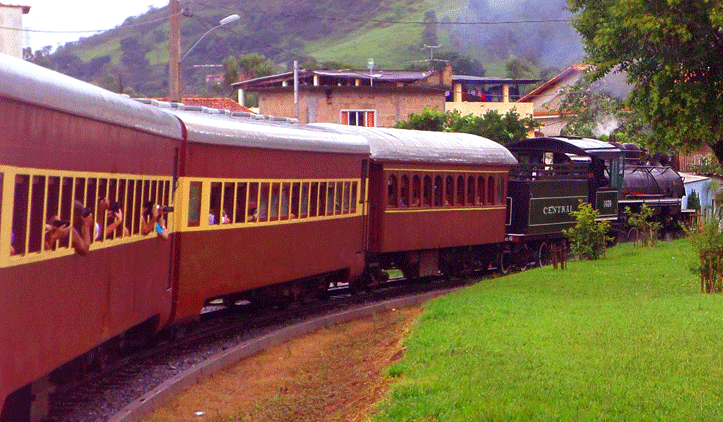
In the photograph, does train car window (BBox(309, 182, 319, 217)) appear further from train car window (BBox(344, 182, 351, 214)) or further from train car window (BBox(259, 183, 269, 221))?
train car window (BBox(259, 183, 269, 221))

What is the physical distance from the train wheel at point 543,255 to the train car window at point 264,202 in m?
12.6

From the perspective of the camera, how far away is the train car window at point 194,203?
11.9m

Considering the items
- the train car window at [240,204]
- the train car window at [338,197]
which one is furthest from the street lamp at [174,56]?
the train car window at [240,204]

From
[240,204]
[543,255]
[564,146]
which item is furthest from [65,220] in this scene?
[564,146]

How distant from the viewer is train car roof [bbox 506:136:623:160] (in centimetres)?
2598

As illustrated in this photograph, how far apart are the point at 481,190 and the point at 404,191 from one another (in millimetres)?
3418

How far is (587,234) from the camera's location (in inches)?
932

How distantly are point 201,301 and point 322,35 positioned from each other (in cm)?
17617

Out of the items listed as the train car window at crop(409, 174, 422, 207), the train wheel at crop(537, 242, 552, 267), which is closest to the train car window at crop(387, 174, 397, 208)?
the train car window at crop(409, 174, 422, 207)

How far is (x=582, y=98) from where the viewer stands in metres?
50.0

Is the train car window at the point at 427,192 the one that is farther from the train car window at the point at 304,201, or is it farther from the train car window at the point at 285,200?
the train car window at the point at 285,200

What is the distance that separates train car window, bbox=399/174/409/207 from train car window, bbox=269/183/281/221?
506 cm

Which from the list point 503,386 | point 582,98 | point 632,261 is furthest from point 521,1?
point 503,386

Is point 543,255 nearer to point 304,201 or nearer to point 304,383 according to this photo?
point 304,201
